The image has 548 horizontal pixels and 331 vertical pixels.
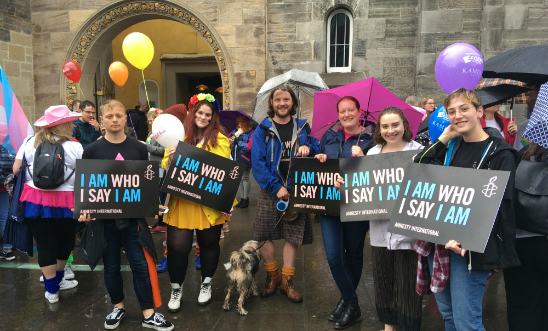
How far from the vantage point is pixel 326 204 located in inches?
129

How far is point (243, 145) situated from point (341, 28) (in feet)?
12.0

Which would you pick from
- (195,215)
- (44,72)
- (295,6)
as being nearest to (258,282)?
(195,215)

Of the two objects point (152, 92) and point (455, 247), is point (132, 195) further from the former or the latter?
point (152, 92)

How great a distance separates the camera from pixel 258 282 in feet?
13.9

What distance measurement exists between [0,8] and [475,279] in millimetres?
10159

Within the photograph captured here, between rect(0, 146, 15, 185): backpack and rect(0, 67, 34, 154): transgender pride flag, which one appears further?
rect(0, 146, 15, 185): backpack

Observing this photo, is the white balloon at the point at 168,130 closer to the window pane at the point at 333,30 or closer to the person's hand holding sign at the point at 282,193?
the person's hand holding sign at the point at 282,193

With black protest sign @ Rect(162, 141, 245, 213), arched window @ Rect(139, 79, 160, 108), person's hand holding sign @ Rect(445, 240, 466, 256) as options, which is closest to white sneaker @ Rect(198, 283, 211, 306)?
black protest sign @ Rect(162, 141, 245, 213)

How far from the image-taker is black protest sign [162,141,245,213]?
11.2 ft

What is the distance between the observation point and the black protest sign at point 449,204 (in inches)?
81.5

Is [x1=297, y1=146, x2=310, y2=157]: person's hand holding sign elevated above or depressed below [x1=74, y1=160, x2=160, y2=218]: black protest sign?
above

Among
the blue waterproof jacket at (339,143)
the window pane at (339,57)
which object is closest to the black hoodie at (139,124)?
the window pane at (339,57)

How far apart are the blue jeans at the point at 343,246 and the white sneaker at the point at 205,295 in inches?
50.5

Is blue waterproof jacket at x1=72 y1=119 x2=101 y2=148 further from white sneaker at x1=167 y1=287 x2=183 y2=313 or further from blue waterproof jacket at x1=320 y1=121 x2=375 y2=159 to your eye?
blue waterproof jacket at x1=320 y1=121 x2=375 y2=159
